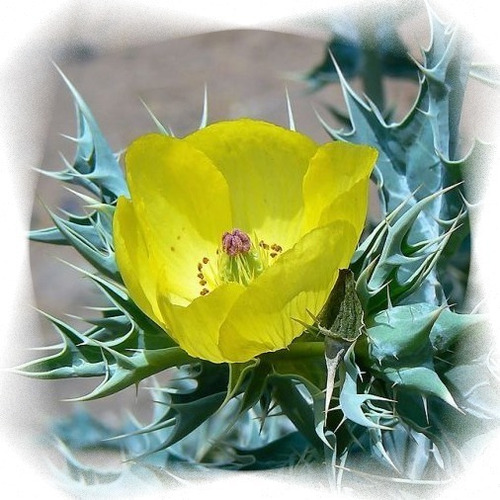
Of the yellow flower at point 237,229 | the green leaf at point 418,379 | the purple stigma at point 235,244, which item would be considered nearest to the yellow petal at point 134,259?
the yellow flower at point 237,229

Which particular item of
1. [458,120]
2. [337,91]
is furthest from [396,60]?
[337,91]

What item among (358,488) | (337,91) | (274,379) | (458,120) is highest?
(337,91)

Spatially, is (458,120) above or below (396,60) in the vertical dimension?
below

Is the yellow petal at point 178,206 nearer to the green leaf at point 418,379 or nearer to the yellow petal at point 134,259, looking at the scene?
the yellow petal at point 134,259

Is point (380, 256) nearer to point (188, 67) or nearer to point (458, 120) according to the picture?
point (458, 120)

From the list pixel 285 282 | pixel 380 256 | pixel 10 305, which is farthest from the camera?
pixel 10 305

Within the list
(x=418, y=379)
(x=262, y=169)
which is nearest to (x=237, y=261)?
(x=262, y=169)

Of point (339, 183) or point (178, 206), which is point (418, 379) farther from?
point (178, 206)
